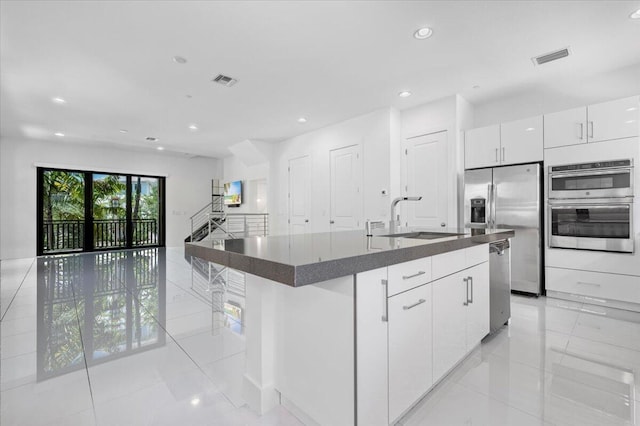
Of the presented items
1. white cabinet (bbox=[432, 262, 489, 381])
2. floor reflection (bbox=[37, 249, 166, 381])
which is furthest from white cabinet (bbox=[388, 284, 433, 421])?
floor reflection (bbox=[37, 249, 166, 381])

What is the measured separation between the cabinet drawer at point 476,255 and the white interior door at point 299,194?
4398 mm

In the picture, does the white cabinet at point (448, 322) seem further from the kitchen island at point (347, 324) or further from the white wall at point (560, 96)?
the white wall at point (560, 96)

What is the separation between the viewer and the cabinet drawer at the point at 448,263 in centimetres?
168

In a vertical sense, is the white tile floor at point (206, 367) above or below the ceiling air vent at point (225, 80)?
below

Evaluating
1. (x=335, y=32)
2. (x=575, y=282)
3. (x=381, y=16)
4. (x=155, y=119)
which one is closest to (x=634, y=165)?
(x=575, y=282)

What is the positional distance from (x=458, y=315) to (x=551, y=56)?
126 inches

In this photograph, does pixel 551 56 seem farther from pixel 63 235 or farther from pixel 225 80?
pixel 63 235

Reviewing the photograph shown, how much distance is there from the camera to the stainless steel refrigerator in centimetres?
377

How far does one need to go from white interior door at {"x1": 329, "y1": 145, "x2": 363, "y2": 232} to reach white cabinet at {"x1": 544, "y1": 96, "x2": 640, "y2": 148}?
8.91 feet

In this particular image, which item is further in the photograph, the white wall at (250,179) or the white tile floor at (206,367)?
the white wall at (250,179)

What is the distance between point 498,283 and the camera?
2.51 metres

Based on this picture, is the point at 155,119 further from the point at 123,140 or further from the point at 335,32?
the point at 335,32

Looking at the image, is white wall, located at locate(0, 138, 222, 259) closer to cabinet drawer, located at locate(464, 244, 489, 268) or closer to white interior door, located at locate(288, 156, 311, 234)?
white interior door, located at locate(288, 156, 311, 234)

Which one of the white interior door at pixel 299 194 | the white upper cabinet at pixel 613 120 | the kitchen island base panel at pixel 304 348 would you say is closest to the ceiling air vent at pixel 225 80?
the white interior door at pixel 299 194
